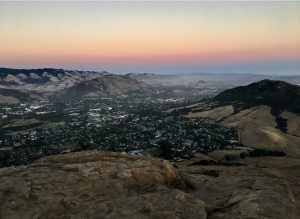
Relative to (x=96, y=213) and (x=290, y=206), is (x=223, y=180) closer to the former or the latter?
(x=290, y=206)

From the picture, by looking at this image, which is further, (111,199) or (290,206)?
(290,206)

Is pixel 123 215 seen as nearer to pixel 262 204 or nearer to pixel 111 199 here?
pixel 111 199

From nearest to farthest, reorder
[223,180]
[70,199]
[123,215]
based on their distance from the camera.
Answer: [123,215], [70,199], [223,180]

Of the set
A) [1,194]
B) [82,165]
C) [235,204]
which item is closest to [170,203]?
[235,204]

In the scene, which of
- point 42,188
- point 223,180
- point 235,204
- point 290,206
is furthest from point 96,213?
point 223,180

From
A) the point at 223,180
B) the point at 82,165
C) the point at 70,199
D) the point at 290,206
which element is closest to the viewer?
the point at 70,199

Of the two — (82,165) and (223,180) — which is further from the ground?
(82,165)
